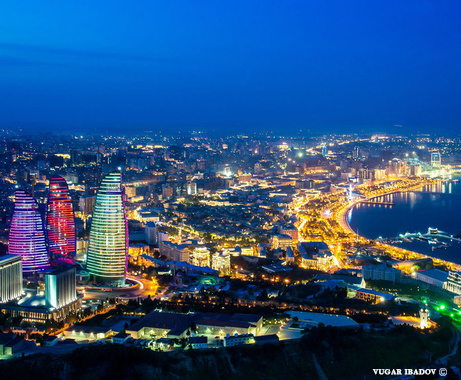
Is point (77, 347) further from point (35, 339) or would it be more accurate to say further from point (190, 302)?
point (190, 302)

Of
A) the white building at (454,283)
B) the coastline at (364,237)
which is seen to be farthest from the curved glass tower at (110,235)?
the coastline at (364,237)

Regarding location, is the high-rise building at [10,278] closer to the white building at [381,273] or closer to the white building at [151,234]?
the white building at [151,234]

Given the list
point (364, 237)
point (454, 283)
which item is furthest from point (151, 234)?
point (454, 283)

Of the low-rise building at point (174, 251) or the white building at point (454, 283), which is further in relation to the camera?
the low-rise building at point (174, 251)

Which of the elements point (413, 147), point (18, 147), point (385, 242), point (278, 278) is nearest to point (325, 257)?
point (278, 278)

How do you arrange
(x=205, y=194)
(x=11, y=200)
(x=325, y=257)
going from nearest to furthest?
1. (x=325, y=257)
2. (x=11, y=200)
3. (x=205, y=194)

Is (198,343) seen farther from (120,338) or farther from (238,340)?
(120,338)

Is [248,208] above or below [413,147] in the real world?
below
